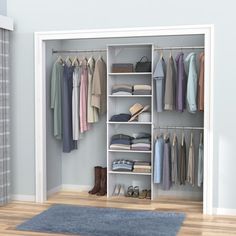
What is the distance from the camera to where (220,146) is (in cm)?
485

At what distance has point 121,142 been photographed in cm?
575

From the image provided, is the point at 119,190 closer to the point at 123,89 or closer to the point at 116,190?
the point at 116,190

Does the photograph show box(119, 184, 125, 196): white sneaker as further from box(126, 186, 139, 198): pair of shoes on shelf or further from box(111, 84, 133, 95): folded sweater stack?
box(111, 84, 133, 95): folded sweater stack

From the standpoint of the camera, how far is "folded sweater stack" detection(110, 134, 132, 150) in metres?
5.74

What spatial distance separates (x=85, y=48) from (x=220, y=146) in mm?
2322

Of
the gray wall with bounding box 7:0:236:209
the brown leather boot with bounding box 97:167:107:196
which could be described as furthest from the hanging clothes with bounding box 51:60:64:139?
the brown leather boot with bounding box 97:167:107:196

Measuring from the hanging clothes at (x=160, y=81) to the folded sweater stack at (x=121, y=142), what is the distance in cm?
59

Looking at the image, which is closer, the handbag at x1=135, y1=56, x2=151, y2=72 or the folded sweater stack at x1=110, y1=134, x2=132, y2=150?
the handbag at x1=135, y1=56, x2=151, y2=72

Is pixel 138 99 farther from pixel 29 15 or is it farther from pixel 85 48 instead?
pixel 29 15

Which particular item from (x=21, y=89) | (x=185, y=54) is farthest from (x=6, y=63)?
(x=185, y=54)

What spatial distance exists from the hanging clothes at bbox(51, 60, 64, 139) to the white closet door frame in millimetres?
343

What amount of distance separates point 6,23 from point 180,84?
211cm

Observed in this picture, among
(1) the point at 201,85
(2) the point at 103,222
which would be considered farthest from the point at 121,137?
(2) the point at 103,222

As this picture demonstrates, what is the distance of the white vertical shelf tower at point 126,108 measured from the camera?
576 centimetres
